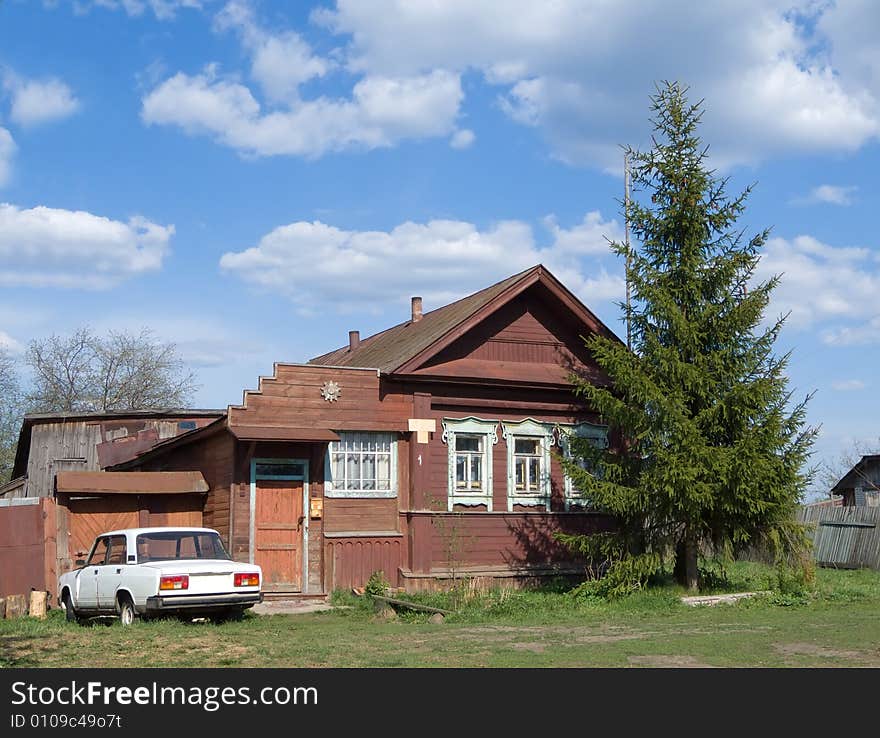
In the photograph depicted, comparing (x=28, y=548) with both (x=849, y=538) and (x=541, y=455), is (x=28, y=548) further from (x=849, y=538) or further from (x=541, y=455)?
(x=849, y=538)

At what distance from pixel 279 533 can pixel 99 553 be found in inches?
151

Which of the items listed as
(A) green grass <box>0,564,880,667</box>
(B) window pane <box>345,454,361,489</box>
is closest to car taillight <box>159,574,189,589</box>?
(A) green grass <box>0,564,880,667</box>

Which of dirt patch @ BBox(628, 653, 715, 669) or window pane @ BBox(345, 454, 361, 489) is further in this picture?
window pane @ BBox(345, 454, 361, 489)

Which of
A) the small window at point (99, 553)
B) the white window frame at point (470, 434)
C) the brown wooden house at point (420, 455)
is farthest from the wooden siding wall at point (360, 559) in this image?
the small window at point (99, 553)

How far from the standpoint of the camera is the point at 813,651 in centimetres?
1212

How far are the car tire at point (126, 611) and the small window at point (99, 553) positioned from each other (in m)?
1.19

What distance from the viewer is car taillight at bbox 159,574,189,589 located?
48.2 feet

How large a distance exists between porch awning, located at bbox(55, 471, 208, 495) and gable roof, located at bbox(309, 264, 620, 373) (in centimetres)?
444

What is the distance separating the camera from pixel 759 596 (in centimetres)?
1845

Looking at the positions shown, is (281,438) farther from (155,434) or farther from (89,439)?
(89,439)

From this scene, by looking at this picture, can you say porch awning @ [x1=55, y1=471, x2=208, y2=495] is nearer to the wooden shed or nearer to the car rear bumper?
the wooden shed

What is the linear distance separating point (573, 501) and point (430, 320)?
539cm

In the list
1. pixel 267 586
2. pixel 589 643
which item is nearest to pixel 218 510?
pixel 267 586

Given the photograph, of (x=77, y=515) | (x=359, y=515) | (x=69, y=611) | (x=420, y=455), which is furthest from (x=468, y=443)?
(x=69, y=611)
